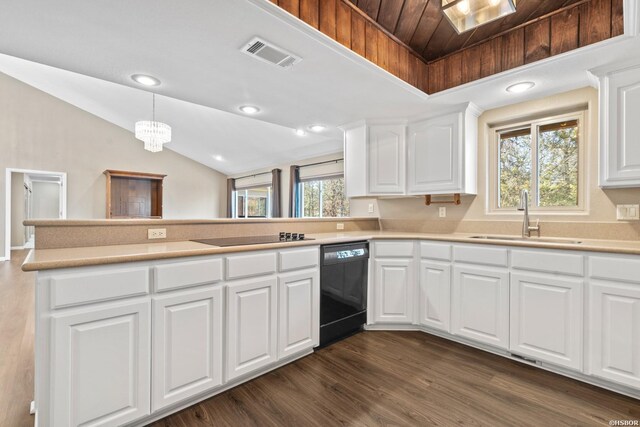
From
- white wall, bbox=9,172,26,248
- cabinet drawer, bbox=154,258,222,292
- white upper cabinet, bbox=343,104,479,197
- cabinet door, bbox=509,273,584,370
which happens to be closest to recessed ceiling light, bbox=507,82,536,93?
white upper cabinet, bbox=343,104,479,197

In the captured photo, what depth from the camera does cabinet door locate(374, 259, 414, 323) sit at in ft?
9.04

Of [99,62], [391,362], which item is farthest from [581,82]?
[99,62]

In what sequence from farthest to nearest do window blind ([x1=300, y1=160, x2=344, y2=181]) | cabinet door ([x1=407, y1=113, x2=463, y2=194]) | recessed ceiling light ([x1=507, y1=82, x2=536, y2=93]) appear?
window blind ([x1=300, y1=160, x2=344, y2=181]) < cabinet door ([x1=407, y1=113, x2=463, y2=194]) < recessed ceiling light ([x1=507, y1=82, x2=536, y2=93])

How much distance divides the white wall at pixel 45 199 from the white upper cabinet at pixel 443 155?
11.8 m

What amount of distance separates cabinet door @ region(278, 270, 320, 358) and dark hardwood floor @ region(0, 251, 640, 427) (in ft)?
0.48

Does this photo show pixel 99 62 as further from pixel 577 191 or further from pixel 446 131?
pixel 577 191

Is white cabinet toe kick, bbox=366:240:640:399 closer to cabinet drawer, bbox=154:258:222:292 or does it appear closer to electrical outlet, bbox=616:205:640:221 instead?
electrical outlet, bbox=616:205:640:221

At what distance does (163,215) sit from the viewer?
27.9 feet

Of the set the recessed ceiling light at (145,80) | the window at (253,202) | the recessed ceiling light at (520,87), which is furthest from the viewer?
the window at (253,202)

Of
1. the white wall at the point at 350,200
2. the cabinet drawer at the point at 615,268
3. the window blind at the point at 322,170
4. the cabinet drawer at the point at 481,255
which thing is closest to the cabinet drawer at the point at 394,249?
the cabinet drawer at the point at 481,255

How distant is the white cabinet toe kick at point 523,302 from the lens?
71.0 inches

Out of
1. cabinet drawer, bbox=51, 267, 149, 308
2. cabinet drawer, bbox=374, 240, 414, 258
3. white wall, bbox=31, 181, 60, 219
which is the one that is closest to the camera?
cabinet drawer, bbox=51, 267, 149, 308

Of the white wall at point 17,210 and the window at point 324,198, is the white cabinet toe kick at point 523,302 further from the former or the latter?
the white wall at point 17,210

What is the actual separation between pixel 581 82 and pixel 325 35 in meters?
2.05
